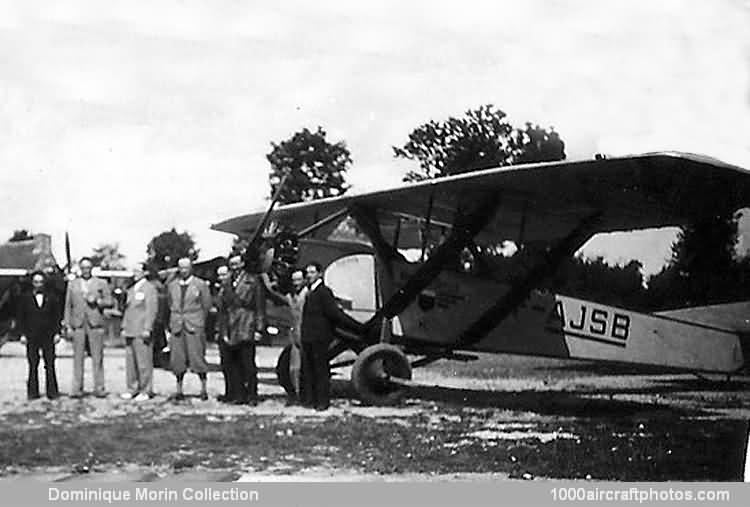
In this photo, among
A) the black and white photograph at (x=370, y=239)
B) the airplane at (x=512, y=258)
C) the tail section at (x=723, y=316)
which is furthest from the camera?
the tail section at (x=723, y=316)

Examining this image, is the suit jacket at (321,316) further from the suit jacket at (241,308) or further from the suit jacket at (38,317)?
the suit jacket at (38,317)

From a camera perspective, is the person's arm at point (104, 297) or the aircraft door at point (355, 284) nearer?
the person's arm at point (104, 297)

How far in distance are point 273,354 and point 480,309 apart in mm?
640

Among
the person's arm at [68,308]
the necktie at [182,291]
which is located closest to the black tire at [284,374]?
the necktie at [182,291]

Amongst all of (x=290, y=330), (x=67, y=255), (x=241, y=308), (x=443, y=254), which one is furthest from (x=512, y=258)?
(x=67, y=255)

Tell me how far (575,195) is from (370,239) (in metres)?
0.62

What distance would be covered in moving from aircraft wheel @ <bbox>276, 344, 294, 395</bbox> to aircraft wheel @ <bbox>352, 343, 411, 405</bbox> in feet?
0.63

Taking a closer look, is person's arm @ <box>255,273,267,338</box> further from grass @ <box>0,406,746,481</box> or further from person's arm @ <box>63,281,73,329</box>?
person's arm @ <box>63,281,73,329</box>

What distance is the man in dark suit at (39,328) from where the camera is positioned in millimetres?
2740

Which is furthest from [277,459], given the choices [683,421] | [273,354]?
[683,421]

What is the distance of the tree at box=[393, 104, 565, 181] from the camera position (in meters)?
2.76

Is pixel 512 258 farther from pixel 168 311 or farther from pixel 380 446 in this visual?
pixel 168 311

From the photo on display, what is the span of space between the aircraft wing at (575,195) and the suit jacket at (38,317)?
0.83 m

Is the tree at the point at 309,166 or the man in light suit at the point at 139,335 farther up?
the tree at the point at 309,166
